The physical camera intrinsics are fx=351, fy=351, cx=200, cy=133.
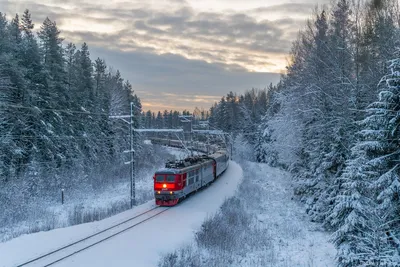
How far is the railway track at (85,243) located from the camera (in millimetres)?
14000

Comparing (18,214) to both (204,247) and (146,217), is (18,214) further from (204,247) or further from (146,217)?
(204,247)

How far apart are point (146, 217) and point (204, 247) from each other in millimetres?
6677

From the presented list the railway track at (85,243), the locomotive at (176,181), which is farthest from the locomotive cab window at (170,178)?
the railway track at (85,243)

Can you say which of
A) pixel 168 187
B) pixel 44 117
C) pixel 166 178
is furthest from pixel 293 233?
pixel 44 117

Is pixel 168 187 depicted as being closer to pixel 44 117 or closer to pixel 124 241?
pixel 124 241

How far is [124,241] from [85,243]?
5.97ft

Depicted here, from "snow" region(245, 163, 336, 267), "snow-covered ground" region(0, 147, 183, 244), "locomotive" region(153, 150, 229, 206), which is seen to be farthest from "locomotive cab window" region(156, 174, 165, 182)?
"snow" region(245, 163, 336, 267)

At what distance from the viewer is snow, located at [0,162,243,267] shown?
14.4 metres

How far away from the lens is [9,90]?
32344 mm

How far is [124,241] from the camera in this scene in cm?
1719

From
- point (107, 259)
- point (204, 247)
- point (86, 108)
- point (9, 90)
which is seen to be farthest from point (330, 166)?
point (86, 108)

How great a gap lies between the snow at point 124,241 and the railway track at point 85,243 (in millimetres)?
371

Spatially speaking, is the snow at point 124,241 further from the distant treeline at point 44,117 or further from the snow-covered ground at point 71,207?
the distant treeline at point 44,117

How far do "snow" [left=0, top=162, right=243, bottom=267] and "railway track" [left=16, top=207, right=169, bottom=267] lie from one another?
0.37 meters
